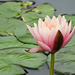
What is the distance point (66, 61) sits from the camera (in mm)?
1117

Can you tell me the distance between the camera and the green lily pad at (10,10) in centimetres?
178

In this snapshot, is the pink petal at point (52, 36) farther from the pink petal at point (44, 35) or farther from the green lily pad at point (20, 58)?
the green lily pad at point (20, 58)

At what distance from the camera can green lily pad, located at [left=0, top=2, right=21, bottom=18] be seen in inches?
70.0

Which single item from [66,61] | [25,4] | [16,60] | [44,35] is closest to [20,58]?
[16,60]

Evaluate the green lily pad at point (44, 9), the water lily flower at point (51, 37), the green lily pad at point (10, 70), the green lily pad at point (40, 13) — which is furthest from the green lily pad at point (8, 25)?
the water lily flower at point (51, 37)

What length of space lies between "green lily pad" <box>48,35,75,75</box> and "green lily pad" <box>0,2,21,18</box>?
0.74 m

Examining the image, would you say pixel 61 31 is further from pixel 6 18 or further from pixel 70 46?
pixel 6 18

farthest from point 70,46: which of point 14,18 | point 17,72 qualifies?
point 14,18

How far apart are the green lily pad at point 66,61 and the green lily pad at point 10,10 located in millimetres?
738

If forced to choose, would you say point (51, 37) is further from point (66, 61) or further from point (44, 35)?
point (66, 61)

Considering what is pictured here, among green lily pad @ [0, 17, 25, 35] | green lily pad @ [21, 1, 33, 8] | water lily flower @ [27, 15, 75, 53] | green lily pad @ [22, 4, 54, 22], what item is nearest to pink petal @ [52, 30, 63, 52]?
water lily flower @ [27, 15, 75, 53]

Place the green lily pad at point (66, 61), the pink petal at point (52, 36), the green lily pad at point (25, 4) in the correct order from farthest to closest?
the green lily pad at point (25, 4) → the green lily pad at point (66, 61) → the pink petal at point (52, 36)

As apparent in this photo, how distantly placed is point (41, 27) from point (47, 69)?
0.34 metres

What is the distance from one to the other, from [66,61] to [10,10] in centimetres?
93
